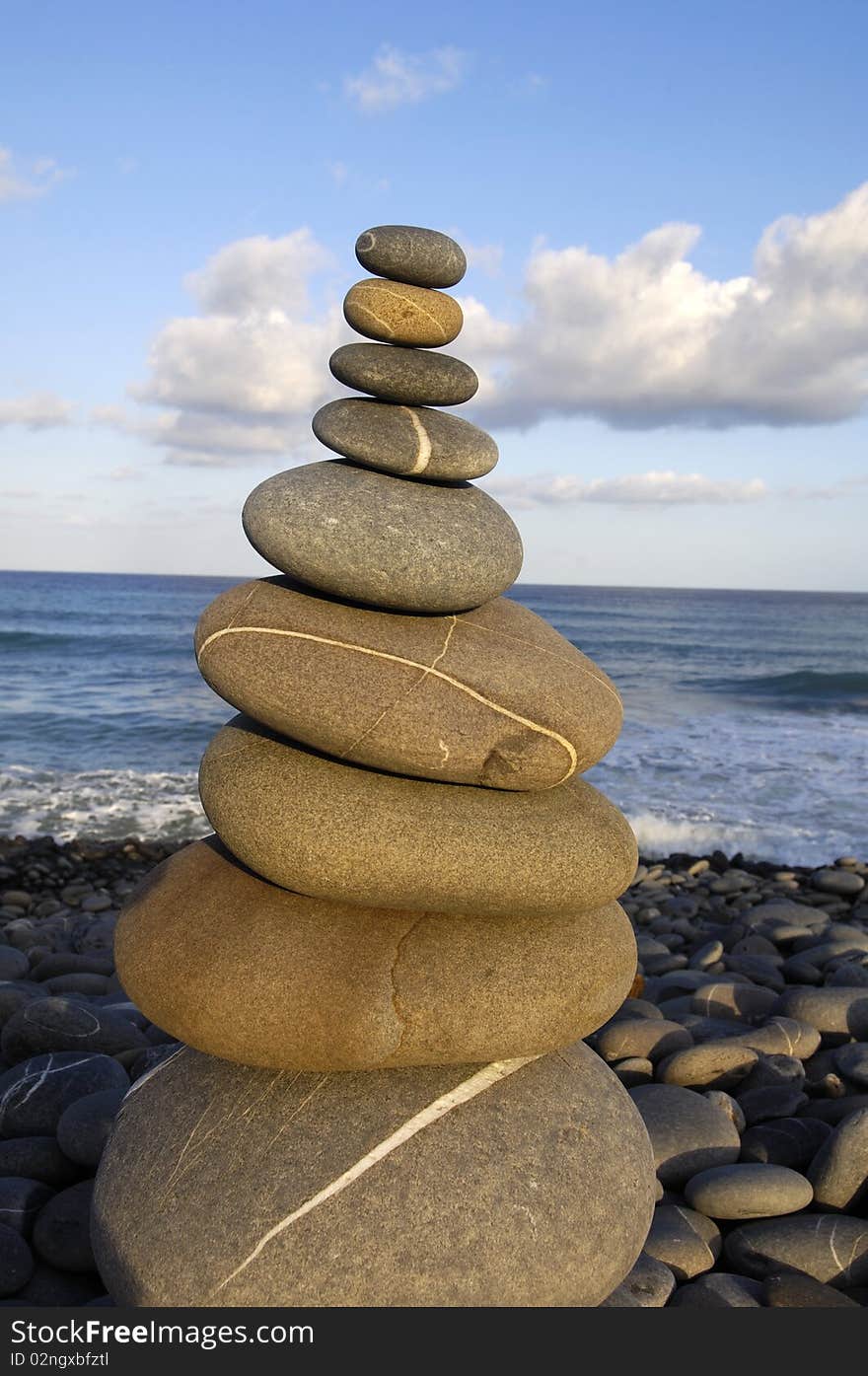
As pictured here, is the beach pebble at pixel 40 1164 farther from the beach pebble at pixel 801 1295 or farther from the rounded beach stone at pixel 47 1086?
the beach pebble at pixel 801 1295

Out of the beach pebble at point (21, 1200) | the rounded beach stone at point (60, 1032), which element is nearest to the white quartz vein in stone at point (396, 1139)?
the beach pebble at point (21, 1200)

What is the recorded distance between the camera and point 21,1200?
188 inches

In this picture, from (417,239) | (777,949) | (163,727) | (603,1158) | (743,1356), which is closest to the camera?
(743,1356)

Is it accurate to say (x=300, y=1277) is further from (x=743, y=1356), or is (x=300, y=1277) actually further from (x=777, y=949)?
(x=777, y=949)

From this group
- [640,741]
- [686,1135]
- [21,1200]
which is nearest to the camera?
[21,1200]

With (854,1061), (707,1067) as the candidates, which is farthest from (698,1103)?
(854,1061)

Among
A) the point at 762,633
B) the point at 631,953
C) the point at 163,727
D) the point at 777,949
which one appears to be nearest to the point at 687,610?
the point at 762,633

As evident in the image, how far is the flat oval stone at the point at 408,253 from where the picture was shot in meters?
4.42

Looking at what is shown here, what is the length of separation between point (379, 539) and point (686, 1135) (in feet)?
10.8

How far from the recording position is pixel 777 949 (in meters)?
9.54

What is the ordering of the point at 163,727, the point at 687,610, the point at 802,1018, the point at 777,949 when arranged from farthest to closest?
the point at 687,610
the point at 163,727
the point at 777,949
the point at 802,1018

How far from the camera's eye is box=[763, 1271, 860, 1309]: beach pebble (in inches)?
165

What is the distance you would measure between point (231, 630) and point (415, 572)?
2.46 ft

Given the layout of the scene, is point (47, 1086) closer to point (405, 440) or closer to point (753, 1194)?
point (753, 1194)
